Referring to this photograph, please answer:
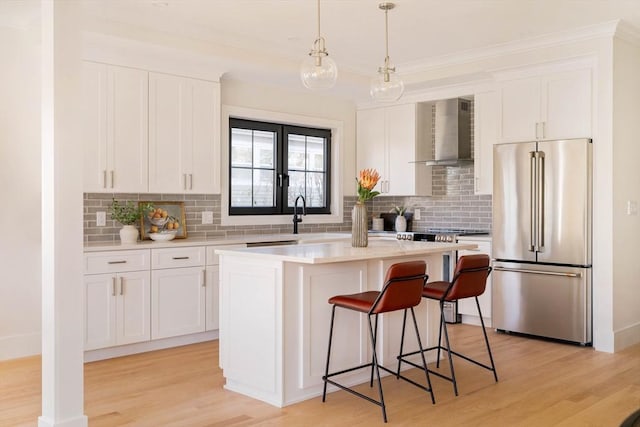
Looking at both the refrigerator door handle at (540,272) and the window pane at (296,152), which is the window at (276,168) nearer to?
the window pane at (296,152)

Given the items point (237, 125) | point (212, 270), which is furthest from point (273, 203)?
point (212, 270)

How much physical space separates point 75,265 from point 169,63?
268 cm

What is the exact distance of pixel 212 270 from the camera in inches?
209

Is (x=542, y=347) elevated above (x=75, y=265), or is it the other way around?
(x=75, y=265)

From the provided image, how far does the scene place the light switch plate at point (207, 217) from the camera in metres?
5.84

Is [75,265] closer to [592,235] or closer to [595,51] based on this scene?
[592,235]

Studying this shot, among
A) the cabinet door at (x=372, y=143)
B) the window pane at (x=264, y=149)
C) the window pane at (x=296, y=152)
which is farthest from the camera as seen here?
the cabinet door at (x=372, y=143)

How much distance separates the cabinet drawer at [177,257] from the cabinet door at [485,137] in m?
2.85

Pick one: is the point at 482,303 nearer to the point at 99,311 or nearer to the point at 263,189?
the point at 263,189

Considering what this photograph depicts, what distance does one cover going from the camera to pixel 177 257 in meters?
5.07

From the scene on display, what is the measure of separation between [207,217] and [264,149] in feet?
3.46

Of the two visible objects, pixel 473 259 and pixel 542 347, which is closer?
pixel 473 259

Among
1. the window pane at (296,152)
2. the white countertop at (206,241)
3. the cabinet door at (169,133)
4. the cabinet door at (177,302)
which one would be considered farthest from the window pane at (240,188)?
the cabinet door at (177,302)

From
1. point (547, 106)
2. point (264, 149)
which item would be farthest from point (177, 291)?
point (547, 106)
